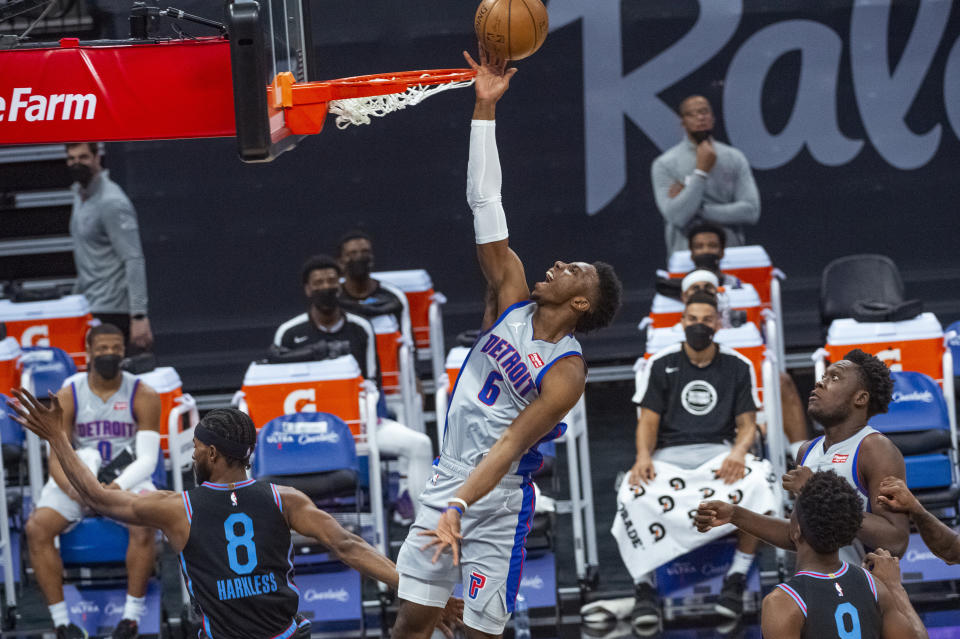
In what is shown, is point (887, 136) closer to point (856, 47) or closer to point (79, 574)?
point (856, 47)

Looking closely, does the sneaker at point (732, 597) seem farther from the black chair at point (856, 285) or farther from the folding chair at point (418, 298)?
the folding chair at point (418, 298)

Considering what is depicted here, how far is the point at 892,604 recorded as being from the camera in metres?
4.09

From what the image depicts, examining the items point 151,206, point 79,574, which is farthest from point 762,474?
point 151,206

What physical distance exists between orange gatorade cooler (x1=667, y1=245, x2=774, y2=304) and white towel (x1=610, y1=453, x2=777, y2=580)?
80.9 inches

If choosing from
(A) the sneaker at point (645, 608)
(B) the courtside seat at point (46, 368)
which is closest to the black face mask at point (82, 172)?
(B) the courtside seat at point (46, 368)

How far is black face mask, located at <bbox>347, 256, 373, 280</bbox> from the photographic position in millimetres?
8812

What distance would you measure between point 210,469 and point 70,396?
2878mm

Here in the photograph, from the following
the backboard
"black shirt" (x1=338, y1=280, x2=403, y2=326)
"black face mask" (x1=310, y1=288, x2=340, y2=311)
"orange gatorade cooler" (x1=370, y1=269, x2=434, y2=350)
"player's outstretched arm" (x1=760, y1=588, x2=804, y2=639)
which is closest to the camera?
"player's outstretched arm" (x1=760, y1=588, x2=804, y2=639)

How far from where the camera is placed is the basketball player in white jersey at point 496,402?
455 cm

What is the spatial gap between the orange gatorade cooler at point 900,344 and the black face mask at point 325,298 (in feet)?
9.20

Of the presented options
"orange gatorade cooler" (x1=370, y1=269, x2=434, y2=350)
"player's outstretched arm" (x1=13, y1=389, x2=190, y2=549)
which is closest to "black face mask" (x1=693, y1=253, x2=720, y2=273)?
"orange gatorade cooler" (x1=370, y1=269, x2=434, y2=350)

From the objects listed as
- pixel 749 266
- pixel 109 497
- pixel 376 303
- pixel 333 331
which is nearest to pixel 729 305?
pixel 749 266

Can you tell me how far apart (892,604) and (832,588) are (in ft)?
0.63

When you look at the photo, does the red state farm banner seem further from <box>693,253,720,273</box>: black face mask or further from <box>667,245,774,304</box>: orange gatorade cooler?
<box>667,245,774,304</box>: orange gatorade cooler
